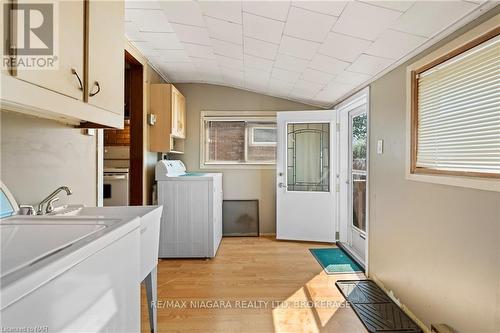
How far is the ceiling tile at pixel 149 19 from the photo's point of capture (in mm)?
2223

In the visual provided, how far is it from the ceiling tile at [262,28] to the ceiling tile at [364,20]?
17.4 inches

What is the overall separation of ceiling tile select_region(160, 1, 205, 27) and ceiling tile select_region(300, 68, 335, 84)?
47.7 inches

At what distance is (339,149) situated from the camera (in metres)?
3.96

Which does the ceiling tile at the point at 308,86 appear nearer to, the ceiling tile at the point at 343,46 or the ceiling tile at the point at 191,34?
the ceiling tile at the point at 343,46

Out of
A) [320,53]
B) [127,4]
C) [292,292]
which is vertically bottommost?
[292,292]

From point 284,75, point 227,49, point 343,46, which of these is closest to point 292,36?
point 343,46

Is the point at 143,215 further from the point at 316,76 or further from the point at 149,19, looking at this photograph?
the point at 316,76

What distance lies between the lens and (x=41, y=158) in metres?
1.42

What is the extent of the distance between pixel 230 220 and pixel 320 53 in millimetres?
2852

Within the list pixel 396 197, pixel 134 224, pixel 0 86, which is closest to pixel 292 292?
pixel 396 197

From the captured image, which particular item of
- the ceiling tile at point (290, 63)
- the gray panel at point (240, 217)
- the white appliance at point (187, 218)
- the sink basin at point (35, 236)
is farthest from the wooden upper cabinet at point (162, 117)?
the sink basin at point (35, 236)

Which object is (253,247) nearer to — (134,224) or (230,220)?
(230,220)

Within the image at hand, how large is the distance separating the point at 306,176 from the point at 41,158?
10.9 feet

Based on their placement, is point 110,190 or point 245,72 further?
point 245,72
